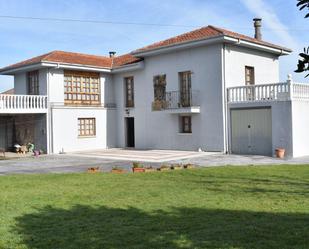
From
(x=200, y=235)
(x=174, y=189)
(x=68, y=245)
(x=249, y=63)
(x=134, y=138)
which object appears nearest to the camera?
(x=68, y=245)

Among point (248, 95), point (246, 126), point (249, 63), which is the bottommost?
point (246, 126)

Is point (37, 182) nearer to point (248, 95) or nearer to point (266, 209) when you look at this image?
point (266, 209)

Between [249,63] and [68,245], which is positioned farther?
[249,63]

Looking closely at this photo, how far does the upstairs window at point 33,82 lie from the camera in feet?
88.7

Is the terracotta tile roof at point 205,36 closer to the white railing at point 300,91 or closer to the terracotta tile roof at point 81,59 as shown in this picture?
the terracotta tile roof at point 81,59

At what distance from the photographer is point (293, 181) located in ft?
37.7

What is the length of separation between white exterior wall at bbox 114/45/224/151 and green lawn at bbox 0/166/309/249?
10.4 m

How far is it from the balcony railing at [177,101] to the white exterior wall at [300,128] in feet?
18.0

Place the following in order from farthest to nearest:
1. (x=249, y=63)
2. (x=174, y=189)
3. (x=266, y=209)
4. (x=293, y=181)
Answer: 1. (x=249, y=63)
2. (x=293, y=181)
3. (x=174, y=189)
4. (x=266, y=209)

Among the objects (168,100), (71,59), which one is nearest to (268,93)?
(168,100)

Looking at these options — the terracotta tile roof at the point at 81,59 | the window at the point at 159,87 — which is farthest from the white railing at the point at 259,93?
the terracotta tile roof at the point at 81,59

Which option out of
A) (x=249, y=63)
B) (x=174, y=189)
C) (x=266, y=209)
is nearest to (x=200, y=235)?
(x=266, y=209)

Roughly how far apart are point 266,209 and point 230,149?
14.9m

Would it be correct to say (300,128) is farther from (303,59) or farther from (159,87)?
(303,59)
